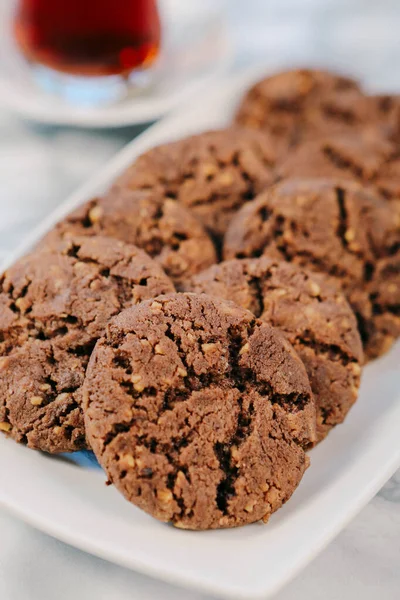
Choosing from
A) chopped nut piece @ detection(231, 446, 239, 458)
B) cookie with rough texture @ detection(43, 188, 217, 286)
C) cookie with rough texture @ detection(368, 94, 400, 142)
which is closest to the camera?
chopped nut piece @ detection(231, 446, 239, 458)

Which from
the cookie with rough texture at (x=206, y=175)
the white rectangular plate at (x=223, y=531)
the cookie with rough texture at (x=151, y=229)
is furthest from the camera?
the cookie with rough texture at (x=206, y=175)

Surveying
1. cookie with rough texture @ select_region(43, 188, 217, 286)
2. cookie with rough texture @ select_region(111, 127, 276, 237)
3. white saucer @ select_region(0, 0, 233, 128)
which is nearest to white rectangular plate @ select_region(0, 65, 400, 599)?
cookie with rough texture @ select_region(43, 188, 217, 286)

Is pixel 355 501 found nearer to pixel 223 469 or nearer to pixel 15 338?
pixel 223 469

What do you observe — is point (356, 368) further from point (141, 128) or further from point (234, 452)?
point (141, 128)

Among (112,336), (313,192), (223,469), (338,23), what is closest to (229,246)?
(313,192)

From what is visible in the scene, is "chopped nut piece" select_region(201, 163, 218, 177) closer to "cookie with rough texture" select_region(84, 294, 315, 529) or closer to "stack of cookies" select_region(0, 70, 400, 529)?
"stack of cookies" select_region(0, 70, 400, 529)

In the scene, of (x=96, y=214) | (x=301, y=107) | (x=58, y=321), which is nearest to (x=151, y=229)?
(x=96, y=214)

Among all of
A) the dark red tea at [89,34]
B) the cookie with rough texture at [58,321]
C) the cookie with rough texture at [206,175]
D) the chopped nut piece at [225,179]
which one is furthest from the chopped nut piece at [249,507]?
the dark red tea at [89,34]

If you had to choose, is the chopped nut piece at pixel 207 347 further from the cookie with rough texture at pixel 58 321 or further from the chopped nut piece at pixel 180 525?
the chopped nut piece at pixel 180 525
